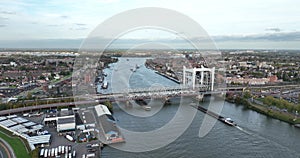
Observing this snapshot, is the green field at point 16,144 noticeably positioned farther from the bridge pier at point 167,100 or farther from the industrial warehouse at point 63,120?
the bridge pier at point 167,100

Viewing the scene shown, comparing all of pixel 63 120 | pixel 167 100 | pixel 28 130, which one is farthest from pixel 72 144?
pixel 167 100

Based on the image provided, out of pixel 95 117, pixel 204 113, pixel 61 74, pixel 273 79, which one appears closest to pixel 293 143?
pixel 204 113

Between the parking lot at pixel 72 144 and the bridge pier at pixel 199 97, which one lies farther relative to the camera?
the bridge pier at pixel 199 97

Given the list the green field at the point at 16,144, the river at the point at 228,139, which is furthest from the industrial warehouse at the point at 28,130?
the river at the point at 228,139

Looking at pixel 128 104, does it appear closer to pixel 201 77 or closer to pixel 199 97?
pixel 199 97

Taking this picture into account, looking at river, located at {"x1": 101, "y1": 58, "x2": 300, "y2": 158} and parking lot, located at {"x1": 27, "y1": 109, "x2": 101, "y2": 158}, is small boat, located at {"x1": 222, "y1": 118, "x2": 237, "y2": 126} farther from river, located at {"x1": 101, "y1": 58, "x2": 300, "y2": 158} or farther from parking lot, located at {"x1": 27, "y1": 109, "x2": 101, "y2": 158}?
parking lot, located at {"x1": 27, "y1": 109, "x2": 101, "y2": 158}

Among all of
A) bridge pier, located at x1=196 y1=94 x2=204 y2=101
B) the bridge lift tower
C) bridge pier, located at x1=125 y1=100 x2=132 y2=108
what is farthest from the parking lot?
the bridge lift tower
